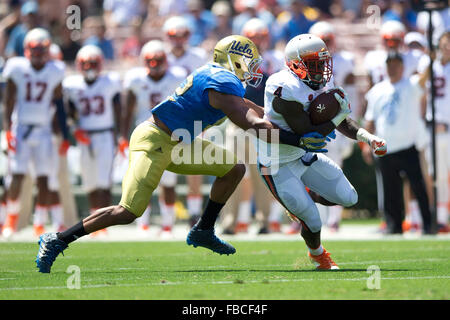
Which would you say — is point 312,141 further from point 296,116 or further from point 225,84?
point 225,84

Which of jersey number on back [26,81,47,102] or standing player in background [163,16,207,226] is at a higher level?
standing player in background [163,16,207,226]

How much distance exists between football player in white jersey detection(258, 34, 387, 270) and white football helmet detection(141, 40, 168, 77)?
191 inches

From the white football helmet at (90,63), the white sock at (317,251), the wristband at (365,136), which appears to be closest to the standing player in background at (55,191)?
the white football helmet at (90,63)

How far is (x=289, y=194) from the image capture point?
6.91m

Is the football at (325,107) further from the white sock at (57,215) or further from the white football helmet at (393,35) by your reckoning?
the white sock at (57,215)

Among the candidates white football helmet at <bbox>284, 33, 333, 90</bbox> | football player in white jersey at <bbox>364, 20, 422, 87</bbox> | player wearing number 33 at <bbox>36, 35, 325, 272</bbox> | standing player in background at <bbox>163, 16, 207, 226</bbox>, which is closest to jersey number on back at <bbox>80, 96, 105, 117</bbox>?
standing player in background at <bbox>163, 16, 207, 226</bbox>

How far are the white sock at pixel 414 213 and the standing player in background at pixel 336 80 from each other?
0.84m

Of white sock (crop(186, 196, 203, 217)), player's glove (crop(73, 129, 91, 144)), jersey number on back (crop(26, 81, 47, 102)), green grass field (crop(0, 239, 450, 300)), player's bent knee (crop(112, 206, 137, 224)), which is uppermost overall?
jersey number on back (crop(26, 81, 47, 102))

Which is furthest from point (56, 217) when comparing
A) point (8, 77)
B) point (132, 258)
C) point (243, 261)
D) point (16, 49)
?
point (243, 261)

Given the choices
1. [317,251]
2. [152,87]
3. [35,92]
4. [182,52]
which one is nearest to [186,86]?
[317,251]

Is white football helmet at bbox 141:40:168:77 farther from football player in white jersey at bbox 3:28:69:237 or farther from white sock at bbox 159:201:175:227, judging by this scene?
white sock at bbox 159:201:175:227

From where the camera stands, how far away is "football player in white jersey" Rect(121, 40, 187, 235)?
11.8 m

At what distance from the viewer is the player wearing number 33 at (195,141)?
21.9 feet

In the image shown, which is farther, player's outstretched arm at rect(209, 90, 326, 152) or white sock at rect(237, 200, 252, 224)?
white sock at rect(237, 200, 252, 224)
